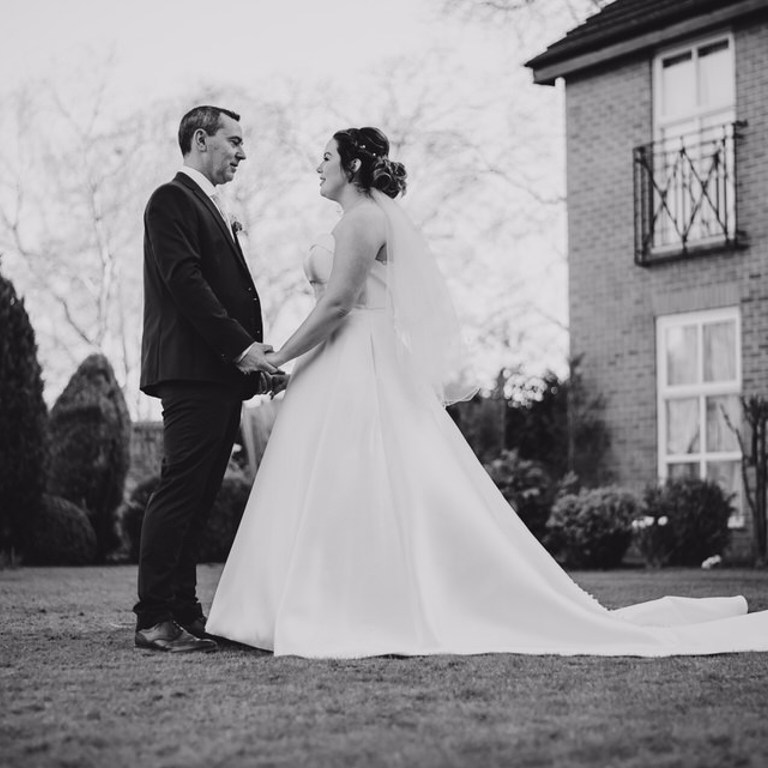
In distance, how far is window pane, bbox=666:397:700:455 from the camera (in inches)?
541

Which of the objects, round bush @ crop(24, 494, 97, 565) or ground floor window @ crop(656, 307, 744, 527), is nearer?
round bush @ crop(24, 494, 97, 565)

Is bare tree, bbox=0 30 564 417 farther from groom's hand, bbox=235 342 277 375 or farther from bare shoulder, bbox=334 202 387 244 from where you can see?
groom's hand, bbox=235 342 277 375

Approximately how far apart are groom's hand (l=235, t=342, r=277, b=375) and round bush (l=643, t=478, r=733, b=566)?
26.3 ft

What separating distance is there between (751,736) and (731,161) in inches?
450

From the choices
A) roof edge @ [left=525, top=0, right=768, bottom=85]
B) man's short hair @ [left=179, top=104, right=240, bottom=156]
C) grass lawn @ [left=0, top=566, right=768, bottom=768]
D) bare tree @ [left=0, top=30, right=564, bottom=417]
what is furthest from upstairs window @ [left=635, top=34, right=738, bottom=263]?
bare tree @ [left=0, top=30, right=564, bottom=417]

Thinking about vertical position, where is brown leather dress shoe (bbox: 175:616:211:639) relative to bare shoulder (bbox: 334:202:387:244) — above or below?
below

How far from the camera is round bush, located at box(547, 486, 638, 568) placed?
1226cm

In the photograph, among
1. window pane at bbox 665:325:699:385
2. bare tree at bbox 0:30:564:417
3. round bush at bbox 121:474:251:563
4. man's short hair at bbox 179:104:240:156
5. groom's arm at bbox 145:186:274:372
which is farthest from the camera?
bare tree at bbox 0:30:564:417

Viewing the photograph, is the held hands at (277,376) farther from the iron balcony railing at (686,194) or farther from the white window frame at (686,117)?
the white window frame at (686,117)

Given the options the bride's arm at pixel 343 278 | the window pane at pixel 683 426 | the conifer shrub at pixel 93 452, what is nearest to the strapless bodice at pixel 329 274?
the bride's arm at pixel 343 278

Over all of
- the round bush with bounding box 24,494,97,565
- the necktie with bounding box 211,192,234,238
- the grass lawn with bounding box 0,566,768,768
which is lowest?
the grass lawn with bounding box 0,566,768,768

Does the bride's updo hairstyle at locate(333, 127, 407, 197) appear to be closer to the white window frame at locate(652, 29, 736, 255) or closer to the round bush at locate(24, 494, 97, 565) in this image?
the round bush at locate(24, 494, 97, 565)

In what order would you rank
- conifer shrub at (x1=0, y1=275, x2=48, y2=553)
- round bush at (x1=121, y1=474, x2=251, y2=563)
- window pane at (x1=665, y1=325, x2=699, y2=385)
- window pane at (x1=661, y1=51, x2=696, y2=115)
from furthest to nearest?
window pane at (x1=661, y1=51, x2=696, y2=115), window pane at (x1=665, y1=325, x2=699, y2=385), round bush at (x1=121, y1=474, x2=251, y2=563), conifer shrub at (x1=0, y1=275, x2=48, y2=553)

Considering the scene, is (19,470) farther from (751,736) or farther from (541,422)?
(751,736)
